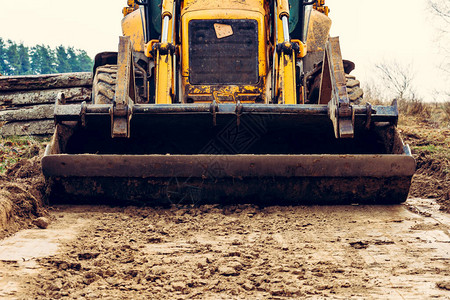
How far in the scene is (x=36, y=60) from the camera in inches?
2050

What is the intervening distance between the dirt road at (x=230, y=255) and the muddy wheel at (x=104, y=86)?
1.49 m

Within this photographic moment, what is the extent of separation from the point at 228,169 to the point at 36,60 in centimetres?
5351

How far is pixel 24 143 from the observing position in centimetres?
857

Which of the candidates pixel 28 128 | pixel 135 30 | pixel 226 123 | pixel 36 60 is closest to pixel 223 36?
pixel 226 123

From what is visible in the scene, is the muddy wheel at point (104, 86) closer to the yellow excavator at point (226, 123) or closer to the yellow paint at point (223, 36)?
the yellow excavator at point (226, 123)

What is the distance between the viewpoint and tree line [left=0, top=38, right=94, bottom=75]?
163 ft

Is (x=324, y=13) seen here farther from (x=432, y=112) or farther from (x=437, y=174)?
(x=432, y=112)

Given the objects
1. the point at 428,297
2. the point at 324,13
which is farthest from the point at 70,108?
the point at 324,13

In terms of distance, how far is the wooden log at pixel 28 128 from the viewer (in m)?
9.22

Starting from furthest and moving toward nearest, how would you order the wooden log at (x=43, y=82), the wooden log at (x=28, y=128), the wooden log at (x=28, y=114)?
the wooden log at (x=43, y=82), the wooden log at (x=28, y=114), the wooden log at (x=28, y=128)

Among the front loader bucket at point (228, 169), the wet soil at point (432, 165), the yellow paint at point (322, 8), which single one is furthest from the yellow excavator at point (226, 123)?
the wet soil at point (432, 165)

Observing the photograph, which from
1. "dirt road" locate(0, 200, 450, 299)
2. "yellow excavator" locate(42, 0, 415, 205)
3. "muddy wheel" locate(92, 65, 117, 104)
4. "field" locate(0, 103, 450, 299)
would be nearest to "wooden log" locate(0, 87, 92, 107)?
"yellow excavator" locate(42, 0, 415, 205)

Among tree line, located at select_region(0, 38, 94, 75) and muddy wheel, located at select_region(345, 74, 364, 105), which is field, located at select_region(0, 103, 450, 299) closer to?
muddy wheel, located at select_region(345, 74, 364, 105)

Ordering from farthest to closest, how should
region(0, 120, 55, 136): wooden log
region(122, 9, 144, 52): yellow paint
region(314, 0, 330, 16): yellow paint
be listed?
region(0, 120, 55, 136): wooden log < region(314, 0, 330, 16): yellow paint < region(122, 9, 144, 52): yellow paint
